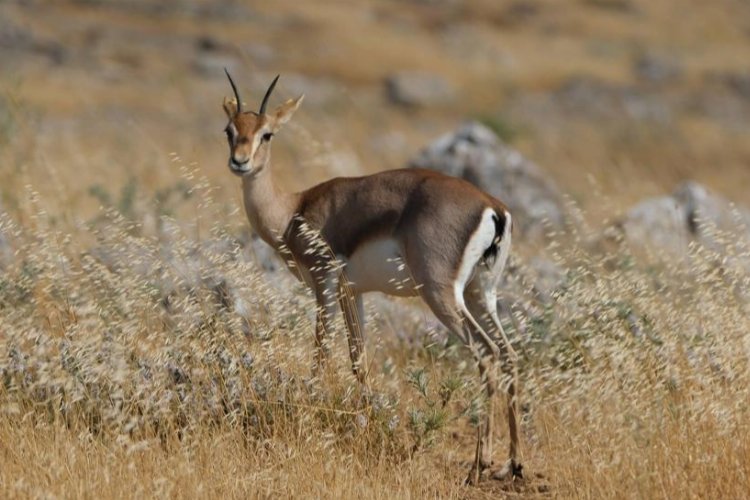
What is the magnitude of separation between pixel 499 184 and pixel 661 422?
23.9 ft

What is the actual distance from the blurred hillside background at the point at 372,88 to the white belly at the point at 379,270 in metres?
1.14

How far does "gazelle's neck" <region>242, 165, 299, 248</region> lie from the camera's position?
7.20m

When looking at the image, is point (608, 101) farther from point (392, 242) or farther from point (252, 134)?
point (392, 242)

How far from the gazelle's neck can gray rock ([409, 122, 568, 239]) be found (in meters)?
5.07

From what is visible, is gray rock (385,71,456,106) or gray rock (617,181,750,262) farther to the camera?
gray rock (385,71,456,106)

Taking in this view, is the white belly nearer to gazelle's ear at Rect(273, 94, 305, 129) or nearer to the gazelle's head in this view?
the gazelle's head

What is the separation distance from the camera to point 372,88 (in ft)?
111

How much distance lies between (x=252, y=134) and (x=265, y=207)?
46 centimetres

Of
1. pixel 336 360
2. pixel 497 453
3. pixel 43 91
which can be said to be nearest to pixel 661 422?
pixel 497 453

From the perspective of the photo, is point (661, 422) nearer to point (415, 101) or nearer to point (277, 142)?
point (277, 142)

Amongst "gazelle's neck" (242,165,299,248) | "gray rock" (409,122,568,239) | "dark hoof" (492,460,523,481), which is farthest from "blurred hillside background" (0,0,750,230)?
"dark hoof" (492,460,523,481)

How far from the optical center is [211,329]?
19.6 ft

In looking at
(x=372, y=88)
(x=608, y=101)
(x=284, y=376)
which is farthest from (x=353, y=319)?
(x=372, y=88)

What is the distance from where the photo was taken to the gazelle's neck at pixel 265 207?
720 centimetres
